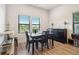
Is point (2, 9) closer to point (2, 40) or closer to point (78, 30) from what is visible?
point (2, 40)

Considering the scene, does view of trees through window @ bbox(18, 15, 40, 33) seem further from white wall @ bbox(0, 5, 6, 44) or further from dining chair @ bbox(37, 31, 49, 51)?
white wall @ bbox(0, 5, 6, 44)

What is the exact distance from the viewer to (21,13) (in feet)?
5.62

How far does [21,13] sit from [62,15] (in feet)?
2.61

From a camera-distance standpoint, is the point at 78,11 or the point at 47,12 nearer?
the point at 78,11

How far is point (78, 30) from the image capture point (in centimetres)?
165

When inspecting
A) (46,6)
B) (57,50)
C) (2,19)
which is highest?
(46,6)

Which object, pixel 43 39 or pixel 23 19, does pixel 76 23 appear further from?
pixel 23 19

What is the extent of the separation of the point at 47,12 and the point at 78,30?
685 mm

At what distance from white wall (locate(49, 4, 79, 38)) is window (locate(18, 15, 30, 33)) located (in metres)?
0.46

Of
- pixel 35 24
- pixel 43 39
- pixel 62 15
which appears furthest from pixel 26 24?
pixel 62 15

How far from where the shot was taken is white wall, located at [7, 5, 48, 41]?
167 cm

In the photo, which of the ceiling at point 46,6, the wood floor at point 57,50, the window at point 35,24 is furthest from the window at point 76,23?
the window at point 35,24

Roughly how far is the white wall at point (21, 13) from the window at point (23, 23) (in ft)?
0.20
